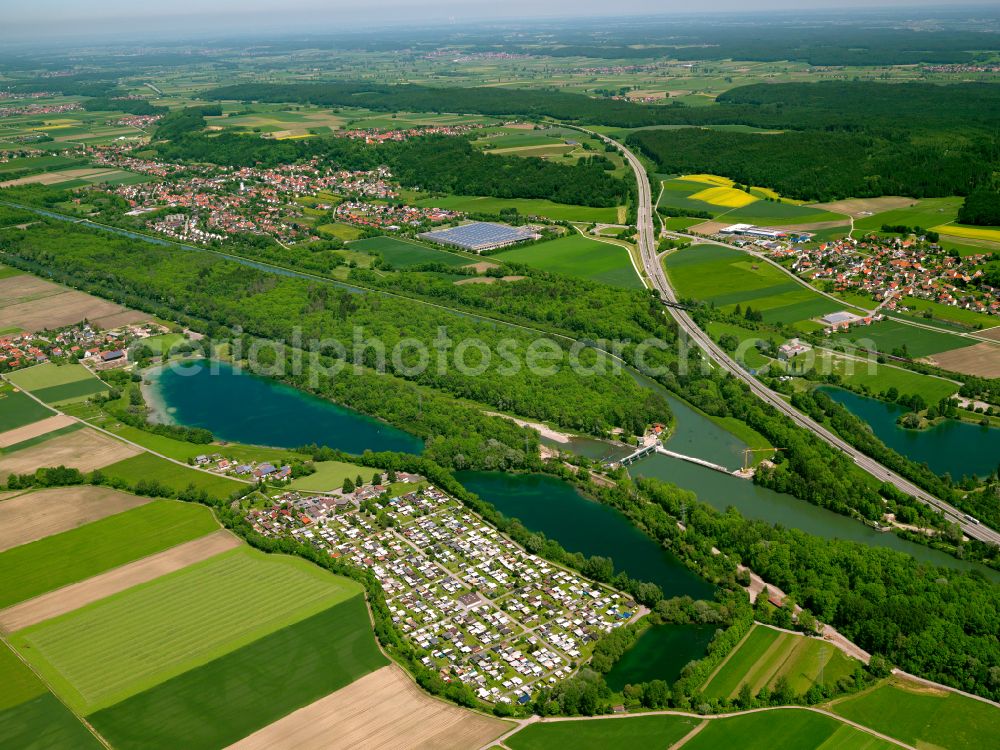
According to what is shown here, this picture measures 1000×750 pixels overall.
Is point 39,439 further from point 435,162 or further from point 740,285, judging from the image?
point 435,162

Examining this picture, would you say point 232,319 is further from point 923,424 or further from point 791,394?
point 923,424

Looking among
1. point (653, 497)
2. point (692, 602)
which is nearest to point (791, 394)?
point (653, 497)

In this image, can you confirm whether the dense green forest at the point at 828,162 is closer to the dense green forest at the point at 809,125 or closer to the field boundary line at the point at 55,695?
the dense green forest at the point at 809,125

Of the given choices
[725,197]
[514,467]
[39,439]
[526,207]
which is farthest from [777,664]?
[725,197]

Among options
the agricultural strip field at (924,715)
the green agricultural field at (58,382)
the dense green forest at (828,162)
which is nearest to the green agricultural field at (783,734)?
the agricultural strip field at (924,715)

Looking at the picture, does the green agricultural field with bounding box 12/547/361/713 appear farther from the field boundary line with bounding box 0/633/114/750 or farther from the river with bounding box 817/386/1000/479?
the river with bounding box 817/386/1000/479
